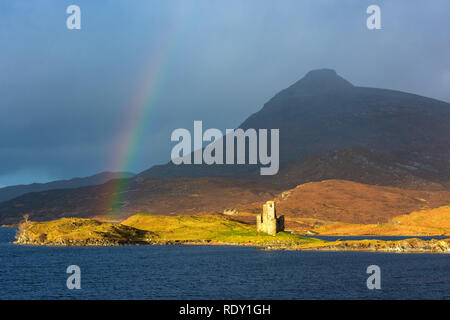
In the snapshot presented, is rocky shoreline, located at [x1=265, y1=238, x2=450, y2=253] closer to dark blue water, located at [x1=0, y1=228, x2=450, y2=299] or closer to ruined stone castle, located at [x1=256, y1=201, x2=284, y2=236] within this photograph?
ruined stone castle, located at [x1=256, y1=201, x2=284, y2=236]

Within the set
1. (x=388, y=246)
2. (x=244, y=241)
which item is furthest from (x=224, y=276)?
(x=244, y=241)

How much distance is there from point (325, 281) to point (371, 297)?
1772cm

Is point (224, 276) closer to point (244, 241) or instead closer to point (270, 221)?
point (270, 221)

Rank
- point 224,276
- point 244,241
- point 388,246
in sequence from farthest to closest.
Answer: point 244,241 → point 388,246 → point 224,276

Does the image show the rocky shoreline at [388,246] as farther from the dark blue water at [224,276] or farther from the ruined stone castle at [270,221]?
the dark blue water at [224,276]

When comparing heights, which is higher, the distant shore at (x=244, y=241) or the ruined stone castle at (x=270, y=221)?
the ruined stone castle at (x=270, y=221)

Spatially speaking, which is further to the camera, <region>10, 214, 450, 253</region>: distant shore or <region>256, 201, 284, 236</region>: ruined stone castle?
<region>256, 201, 284, 236</region>: ruined stone castle

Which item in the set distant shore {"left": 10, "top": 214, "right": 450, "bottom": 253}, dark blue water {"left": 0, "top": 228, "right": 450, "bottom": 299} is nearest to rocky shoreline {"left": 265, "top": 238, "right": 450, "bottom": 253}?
distant shore {"left": 10, "top": 214, "right": 450, "bottom": 253}

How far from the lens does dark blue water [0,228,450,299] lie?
77875mm

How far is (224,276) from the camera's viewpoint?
97.9 meters

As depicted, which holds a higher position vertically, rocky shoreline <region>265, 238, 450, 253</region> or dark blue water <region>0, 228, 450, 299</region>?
dark blue water <region>0, 228, 450, 299</region>

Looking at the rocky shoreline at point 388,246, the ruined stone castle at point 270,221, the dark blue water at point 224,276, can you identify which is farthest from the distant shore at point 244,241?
the dark blue water at point 224,276

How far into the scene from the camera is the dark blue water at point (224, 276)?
255ft

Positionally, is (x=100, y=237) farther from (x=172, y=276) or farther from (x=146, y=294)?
(x=146, y=294)
